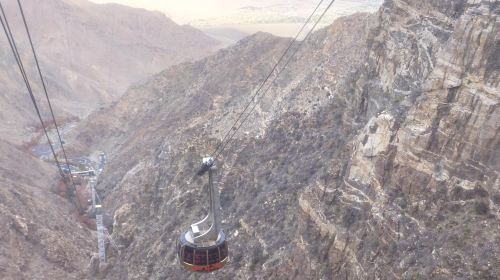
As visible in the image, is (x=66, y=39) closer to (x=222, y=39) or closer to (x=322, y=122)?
(x=222, y=39)

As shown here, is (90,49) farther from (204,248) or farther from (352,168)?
(204,248)

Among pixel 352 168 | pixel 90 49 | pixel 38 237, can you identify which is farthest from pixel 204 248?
pixel 90 49

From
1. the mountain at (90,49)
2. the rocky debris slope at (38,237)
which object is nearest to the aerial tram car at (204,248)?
the rocky debris slope at (38,237)

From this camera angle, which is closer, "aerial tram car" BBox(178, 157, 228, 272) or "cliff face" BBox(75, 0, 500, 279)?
"cliff face" BBox(75, 0, 500, 279)

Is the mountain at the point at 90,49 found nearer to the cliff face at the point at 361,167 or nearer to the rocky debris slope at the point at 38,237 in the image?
the rocky debris slope at the point at 38,237

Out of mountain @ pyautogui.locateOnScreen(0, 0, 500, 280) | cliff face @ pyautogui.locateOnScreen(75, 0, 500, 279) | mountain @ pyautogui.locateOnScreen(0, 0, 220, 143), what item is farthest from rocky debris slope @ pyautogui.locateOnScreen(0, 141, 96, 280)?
mountain @ pyautogui.locateOnScreen(0, 0, 220, 143)

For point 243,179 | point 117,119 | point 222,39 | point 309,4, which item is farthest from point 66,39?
point 243,179

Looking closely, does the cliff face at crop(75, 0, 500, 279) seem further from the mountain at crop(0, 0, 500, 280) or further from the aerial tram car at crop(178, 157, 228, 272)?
the aerial tram car at crop(178, 157, 228, 272)

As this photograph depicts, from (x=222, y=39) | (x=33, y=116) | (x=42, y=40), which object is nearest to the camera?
(x=33, y=116)
